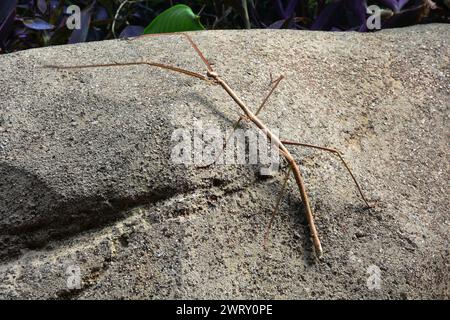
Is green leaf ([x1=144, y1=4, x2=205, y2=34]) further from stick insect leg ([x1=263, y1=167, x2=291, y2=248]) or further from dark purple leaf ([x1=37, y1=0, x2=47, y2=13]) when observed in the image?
stick insect leg ([x1=263, y1=167, x2=291, y2=248])

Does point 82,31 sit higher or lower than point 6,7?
lower

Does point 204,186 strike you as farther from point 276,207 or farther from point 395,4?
point 395,4

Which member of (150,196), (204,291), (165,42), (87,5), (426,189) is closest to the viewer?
(204,291)

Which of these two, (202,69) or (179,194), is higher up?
(202,69)

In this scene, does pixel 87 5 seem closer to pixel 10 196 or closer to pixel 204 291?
pixel 10 196

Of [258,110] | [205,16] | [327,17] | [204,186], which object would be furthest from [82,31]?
[204,186]

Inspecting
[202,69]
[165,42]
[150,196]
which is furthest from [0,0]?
[150,196]
